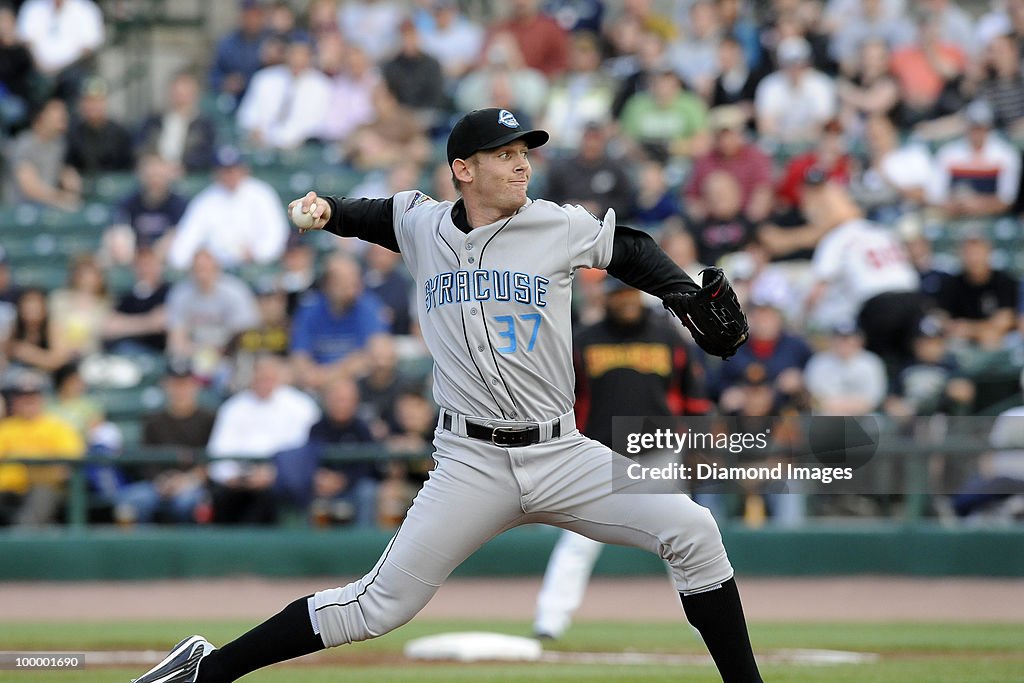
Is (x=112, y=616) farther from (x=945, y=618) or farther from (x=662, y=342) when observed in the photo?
(x=945, y=618)

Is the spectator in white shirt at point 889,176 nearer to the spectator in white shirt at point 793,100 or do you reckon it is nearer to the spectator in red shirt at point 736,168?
the spectator in white shirt at point 793,100

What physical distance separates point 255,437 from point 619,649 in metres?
4.21

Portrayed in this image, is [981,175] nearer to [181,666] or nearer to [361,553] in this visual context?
[361,553]

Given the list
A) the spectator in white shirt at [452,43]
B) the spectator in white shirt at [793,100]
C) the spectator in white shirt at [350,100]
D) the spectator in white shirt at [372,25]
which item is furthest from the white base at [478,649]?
the spectator in white shirt at [372,25]

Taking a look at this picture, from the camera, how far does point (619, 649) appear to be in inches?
318

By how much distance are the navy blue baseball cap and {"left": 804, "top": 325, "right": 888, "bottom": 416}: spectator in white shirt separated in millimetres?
6375

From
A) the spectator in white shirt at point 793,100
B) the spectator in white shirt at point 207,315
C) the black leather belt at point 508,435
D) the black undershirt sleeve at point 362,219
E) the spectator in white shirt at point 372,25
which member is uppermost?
the spectator in white shirt at point 372,25

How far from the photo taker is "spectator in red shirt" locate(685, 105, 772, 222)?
12.9 meters

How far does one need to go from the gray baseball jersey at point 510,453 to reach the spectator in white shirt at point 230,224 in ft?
27.8

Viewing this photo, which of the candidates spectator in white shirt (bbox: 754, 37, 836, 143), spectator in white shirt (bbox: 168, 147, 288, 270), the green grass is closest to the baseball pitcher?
the green grass

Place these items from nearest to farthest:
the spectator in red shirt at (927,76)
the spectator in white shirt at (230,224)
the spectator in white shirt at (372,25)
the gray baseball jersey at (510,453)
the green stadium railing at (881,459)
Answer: the gray baseball jersey at (510,453) < the green stadium railing at (881,459) < the spectator in white shirt at (230,224) < the spectator in red shirt at (927,76) < the spectator in white shirt at (372,25)

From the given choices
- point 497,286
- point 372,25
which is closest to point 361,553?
point 497,286

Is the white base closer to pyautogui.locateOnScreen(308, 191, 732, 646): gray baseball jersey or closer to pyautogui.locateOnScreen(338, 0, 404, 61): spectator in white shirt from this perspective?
pyautogui.locateOnScreen(308, 191, 732, 646): gray baseball jersey

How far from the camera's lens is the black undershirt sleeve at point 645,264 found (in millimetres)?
5086
